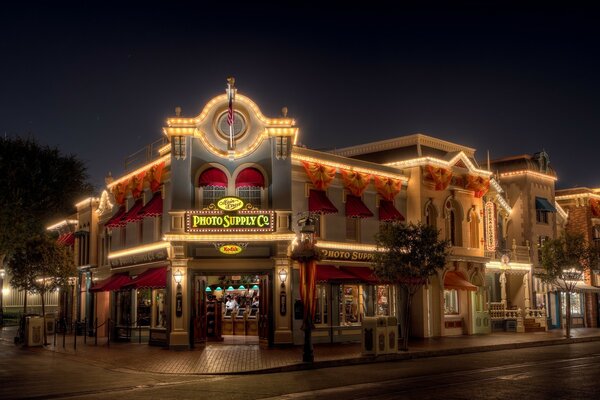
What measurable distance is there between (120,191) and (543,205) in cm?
2584

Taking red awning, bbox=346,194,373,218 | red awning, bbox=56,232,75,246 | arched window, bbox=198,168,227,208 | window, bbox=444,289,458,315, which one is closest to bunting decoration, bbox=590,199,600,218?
window, bbox=444,289,458,315

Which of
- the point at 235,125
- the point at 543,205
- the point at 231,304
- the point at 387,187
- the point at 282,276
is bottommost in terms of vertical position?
the point at 231,304

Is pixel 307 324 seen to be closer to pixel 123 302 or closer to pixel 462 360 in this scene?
pixel 462 360

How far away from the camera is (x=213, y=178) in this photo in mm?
29672

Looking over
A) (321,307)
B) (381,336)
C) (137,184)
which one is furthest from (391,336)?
(137,184)

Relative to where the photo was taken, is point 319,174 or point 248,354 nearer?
point 248,354

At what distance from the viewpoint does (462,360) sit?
24.2 m

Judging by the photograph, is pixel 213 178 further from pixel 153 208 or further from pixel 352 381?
pixel 352 381

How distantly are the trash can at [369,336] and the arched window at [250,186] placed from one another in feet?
24.6

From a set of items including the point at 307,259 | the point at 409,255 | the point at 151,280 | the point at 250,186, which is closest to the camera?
the point at 307,259

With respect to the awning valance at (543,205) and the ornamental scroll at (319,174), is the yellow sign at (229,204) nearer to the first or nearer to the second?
the ornamental scroll at (319,174)

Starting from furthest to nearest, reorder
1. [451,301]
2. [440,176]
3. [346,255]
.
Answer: [451,301]
[440,176]
[346,255]

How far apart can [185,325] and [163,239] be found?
3.61m

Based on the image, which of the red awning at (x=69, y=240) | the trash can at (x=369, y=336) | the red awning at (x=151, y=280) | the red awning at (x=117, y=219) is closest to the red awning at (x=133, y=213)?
the red awning at (x=117, y=219)
